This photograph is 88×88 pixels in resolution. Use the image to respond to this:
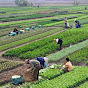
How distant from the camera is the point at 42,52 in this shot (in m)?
21.2

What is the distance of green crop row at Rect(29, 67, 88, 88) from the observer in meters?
13.1

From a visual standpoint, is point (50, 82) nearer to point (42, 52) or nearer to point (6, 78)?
point (6, 78)

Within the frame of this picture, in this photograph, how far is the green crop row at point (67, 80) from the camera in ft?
43.0

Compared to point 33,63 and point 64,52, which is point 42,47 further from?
point 33,63

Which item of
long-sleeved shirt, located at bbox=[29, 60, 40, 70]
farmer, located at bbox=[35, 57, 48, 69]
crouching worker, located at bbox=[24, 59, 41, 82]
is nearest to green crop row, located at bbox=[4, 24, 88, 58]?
farmer, located at bbox=[35, 57, 48, 69]

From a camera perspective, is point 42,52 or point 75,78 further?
point 42,52

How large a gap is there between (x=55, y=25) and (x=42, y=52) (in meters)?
19.2

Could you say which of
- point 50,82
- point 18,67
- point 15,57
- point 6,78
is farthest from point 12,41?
point 50,82

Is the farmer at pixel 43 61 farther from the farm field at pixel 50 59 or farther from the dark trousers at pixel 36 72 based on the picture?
the dark trousers at pixel 36 72

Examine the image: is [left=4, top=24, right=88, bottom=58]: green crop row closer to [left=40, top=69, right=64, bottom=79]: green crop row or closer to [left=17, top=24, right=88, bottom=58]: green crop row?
[left=17, top=24, right=88, bottom=58]: green crop row

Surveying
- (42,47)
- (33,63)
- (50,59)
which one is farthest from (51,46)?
(33,63)

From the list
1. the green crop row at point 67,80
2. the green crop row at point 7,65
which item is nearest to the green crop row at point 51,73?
the green crop row at point 67,80

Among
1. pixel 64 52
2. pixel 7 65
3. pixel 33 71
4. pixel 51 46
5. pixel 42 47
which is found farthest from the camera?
pixel 51 46

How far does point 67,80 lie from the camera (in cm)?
1380
